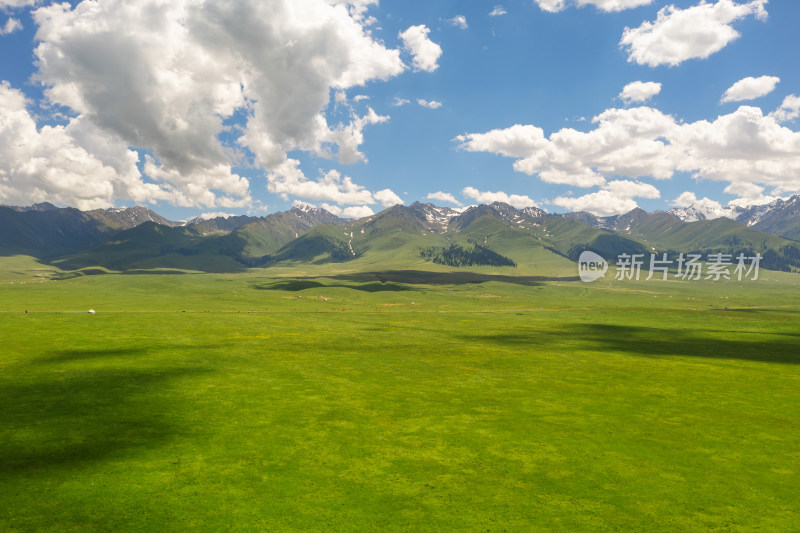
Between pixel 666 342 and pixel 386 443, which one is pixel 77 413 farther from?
pixel 666 342

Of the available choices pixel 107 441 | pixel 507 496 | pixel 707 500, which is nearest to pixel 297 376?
pixel 107 441

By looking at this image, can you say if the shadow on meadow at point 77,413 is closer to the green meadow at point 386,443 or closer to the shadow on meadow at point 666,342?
the green meadow at point 386,443

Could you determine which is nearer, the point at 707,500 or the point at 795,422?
the point at 707,500

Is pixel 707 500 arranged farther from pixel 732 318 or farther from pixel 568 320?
pixel 732 318

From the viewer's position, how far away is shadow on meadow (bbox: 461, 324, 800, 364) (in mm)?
76875

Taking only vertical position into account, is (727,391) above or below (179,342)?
above

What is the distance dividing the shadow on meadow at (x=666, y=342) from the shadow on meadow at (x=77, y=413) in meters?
63.3

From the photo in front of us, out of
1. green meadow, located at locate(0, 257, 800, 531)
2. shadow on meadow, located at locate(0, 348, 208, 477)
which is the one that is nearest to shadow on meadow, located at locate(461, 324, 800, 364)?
green meadow, located at locate(0, 257, 800, 531)

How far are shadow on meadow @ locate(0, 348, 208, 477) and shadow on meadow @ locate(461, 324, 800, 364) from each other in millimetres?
63317

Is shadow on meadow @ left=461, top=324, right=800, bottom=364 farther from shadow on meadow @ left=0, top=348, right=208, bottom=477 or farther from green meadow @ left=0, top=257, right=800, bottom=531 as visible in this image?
shadow on meadow @ left=0, top=348, right=208, bottom=477

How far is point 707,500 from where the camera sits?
20688mm

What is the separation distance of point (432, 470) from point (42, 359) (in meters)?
57.1

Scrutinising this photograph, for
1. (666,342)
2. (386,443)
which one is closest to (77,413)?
(386,443)

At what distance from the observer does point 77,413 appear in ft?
106
